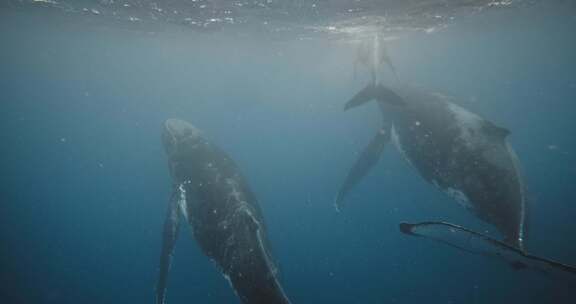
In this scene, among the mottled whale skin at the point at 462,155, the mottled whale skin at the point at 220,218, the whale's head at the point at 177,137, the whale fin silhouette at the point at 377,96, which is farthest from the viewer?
Result: the whale's head at the point at 177,137

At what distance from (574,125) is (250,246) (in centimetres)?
5403

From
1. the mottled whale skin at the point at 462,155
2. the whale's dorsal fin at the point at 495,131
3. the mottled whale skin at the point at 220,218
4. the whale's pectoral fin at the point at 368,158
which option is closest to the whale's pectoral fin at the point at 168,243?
the mottled whale skin at the point at 220,218

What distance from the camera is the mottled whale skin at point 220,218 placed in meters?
6.30

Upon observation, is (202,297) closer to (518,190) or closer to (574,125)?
(518,190)

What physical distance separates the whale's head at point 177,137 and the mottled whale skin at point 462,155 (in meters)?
6.01

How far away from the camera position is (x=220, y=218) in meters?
8.13

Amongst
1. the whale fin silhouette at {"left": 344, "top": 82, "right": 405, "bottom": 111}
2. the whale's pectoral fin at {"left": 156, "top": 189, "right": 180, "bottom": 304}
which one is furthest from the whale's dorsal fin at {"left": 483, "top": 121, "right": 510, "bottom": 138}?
the whale's pectoral fin at {"left": 156, "top": 189, "right": 180, "bottom": 304}

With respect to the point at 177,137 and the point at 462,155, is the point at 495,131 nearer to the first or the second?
the point at 462,155

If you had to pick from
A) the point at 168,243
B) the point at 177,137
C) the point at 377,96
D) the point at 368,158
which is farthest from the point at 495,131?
the point at 177,137

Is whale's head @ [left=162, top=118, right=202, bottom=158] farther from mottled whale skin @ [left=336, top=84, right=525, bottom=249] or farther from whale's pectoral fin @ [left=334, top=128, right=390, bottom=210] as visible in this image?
mottled whale skin @ [left=336, top=84, right=525, bottom=249]

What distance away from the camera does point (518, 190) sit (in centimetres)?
652

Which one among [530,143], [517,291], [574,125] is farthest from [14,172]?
[574,125]

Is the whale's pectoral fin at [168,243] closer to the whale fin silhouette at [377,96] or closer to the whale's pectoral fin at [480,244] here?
the whale fin silhouette at [377,96]

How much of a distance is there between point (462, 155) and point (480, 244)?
9.83ft
